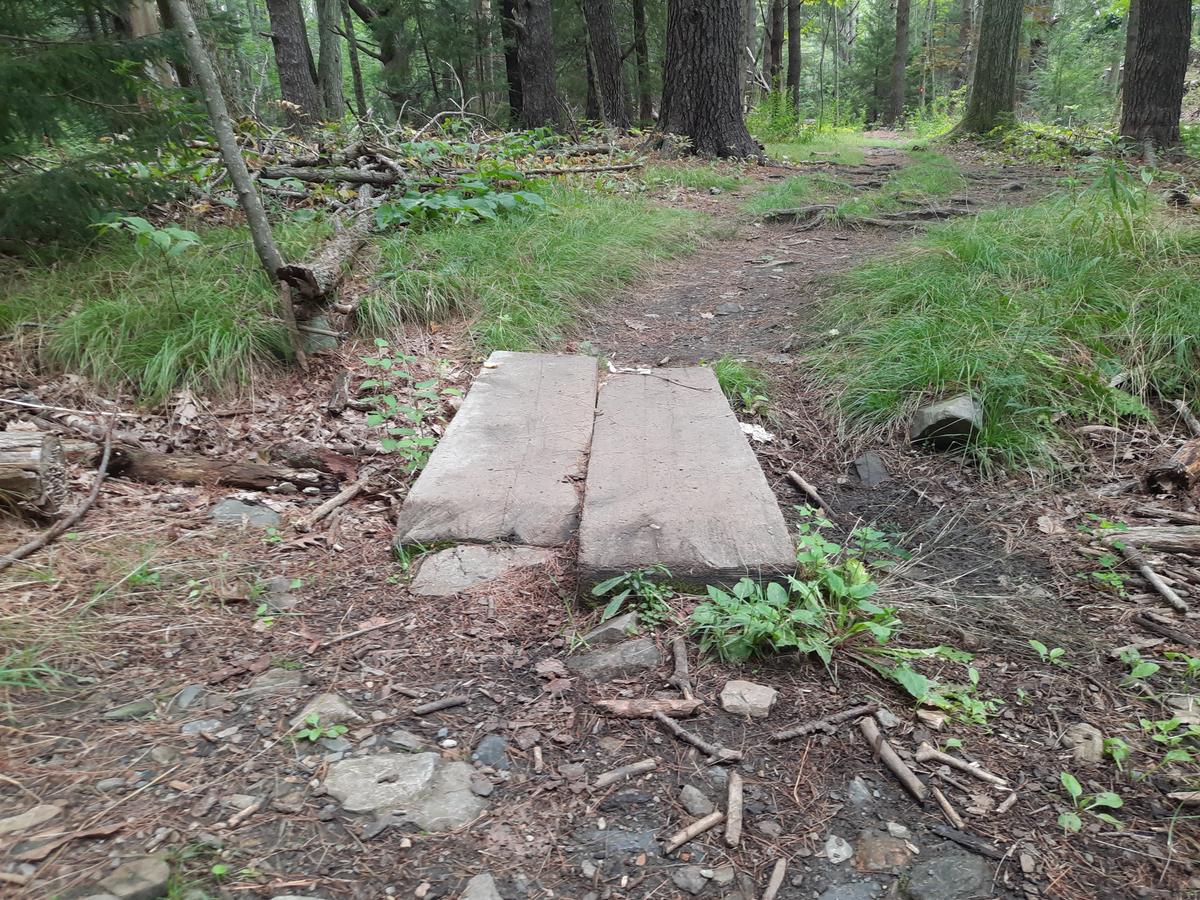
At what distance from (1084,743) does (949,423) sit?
5.25ft

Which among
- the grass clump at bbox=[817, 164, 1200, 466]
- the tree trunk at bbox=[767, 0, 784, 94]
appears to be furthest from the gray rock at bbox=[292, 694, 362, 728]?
the tree trunk at bbox=[767, 0, 784, 94]

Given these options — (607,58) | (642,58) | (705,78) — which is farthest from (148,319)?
(642,58)

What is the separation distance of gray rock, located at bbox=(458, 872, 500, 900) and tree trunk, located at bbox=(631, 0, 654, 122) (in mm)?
14373

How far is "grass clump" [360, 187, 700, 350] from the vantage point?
159 inches

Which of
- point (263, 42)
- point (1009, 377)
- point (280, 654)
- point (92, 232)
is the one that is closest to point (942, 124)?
point (1009, 377)

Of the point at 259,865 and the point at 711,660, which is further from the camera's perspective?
the point at 711,660

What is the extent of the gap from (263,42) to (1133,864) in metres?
41.7

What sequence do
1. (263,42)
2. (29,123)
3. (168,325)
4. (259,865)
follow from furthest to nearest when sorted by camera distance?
1. (263,42)
2. (29,123)
3. (168,325)
4. (259,865)

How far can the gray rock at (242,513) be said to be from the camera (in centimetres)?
247

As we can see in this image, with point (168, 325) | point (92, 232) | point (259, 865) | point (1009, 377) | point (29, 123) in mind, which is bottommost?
point (259, 865)

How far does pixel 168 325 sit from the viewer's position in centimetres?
336

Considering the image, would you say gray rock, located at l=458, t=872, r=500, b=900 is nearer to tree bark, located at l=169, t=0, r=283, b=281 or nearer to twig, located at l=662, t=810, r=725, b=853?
twig, located at l=662, t=810, r=725, b=853

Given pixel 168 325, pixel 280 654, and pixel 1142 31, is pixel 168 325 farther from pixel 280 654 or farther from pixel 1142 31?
pixel 1142 31

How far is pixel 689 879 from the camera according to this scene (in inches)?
51.1
